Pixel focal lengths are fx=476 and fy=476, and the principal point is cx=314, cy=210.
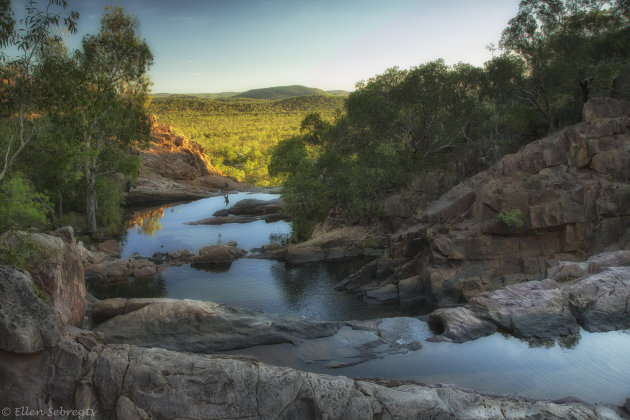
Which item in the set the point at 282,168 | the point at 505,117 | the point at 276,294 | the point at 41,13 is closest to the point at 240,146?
the point at 282,168

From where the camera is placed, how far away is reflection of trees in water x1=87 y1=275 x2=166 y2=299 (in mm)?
24672

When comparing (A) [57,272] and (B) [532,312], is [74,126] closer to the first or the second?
(A) [57,272]

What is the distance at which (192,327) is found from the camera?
1673cm

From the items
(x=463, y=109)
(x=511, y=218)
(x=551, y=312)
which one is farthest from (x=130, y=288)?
(x=463, y=109)

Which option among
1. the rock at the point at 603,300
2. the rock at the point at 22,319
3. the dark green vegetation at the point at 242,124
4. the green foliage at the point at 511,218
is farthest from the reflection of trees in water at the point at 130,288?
the dark green vegetation at the point at 242,124

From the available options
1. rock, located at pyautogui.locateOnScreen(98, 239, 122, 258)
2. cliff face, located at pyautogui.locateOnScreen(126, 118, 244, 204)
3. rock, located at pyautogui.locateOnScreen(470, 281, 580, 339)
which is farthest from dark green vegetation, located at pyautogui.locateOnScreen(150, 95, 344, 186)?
rock, located at pyautogui.locateOnScreen(470, 281, 580, 339)

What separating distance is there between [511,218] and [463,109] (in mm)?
15637

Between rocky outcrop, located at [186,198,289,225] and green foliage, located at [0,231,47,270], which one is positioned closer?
green foliage, located at [0,231,47,270]

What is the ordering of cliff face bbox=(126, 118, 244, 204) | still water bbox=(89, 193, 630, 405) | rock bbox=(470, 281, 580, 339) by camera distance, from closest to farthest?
1. still water bbox=(89, 193, 630, 405)
2. rock bbox=(470, 281, 580, 339)
3. cliff face bbox=(126, 118, 244, 204)

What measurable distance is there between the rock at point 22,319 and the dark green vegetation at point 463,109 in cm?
2551

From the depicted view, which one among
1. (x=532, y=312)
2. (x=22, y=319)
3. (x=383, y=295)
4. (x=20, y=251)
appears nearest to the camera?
(x=22, y=319)

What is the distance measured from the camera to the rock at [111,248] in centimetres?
3232

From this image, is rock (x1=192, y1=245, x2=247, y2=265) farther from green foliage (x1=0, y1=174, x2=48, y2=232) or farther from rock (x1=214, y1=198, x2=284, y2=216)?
rock (x1=214, y1=198, x2=284, y2=216)

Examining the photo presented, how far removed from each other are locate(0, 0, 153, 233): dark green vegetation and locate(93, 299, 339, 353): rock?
22.2ft
